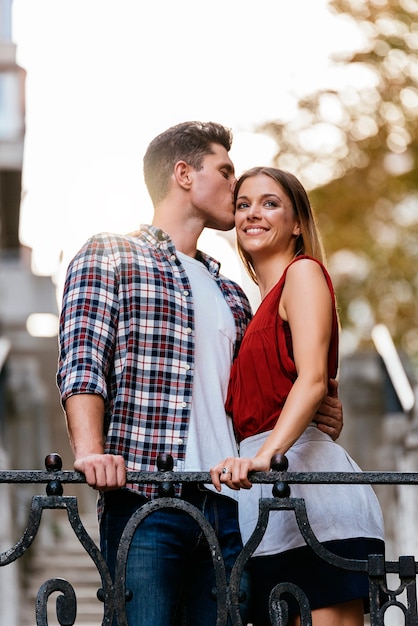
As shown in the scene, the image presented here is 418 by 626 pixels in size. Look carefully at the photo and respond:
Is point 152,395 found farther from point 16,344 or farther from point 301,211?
point 16,344

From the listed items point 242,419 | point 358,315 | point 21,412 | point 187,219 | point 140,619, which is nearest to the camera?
point 140,619

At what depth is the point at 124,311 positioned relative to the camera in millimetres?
3887

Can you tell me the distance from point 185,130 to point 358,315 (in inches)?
694

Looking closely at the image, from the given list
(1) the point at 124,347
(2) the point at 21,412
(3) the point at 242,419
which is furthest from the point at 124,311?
(2) the point at 21,412

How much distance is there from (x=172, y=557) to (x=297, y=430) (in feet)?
1.85

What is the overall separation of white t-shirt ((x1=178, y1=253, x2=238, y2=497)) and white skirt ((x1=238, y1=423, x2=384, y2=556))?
11 cm

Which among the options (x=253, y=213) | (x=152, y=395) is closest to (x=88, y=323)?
(x=152, y=395)

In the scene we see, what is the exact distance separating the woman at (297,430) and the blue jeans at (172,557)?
99mm

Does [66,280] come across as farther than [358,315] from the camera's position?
No

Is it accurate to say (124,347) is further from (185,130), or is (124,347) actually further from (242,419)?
(185,130)

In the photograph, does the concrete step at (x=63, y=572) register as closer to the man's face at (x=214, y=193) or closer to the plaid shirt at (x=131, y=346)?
the man's face at (x=214, y=193)

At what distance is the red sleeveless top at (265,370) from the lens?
380 centimetres

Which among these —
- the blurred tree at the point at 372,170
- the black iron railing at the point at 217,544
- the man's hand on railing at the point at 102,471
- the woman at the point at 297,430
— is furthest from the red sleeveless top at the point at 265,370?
the blurred tree at the point at 372,170

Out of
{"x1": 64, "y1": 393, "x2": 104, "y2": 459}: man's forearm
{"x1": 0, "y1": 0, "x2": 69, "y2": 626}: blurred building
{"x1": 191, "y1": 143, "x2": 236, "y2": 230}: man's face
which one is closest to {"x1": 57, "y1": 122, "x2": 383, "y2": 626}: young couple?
{"x1": 64, "y1": 393, "x2": 104, "y2": 459}: man's forearm
